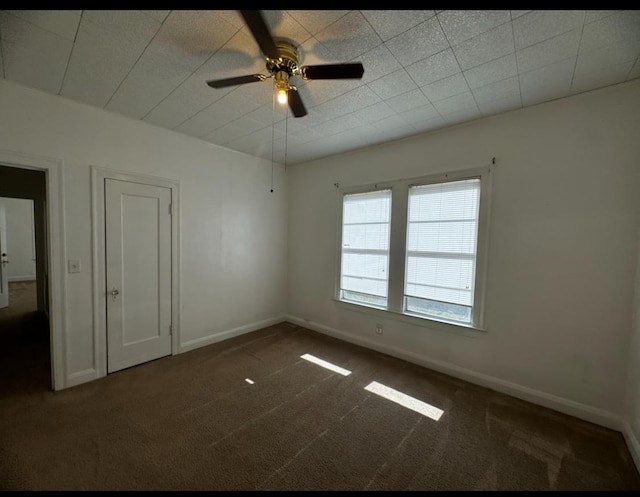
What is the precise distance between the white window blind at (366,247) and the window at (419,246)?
13mm

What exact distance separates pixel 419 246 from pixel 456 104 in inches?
58.7

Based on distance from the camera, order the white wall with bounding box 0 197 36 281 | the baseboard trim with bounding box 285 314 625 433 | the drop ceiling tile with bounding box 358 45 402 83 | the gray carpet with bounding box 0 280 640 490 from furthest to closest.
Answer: the white wall with bounding box 0 197 36 281 < the baseboard trim with bounding box 285 314 625 433 < the drop ceiling tile with bounding box 358 45 402 83 < the gray carpet with bounding box 0 280 640 490

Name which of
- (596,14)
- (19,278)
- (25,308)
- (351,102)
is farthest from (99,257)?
(19,278)

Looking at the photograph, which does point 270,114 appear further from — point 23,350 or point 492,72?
point 23,350

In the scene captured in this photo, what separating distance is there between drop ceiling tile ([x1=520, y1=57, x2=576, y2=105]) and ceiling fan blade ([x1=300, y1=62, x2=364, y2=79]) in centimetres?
139

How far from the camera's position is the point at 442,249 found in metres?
2.92

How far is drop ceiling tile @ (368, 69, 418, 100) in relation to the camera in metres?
1.98

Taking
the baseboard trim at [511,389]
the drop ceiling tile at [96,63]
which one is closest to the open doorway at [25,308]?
the drop ceiling tile at [96,63]

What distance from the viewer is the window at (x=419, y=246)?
2.73 metres

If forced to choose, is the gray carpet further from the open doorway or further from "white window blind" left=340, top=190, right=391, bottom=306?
"white window blind" left=340, top=190, right=391, bottom=306

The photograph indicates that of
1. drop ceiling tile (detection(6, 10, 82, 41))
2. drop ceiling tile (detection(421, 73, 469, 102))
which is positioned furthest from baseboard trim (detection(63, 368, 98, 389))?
drop ceiling tile (detection(421, 73, 469, 102))

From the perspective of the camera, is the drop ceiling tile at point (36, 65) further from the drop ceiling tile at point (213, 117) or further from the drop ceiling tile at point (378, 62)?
the drop ceiling tile at point (378, 62)
